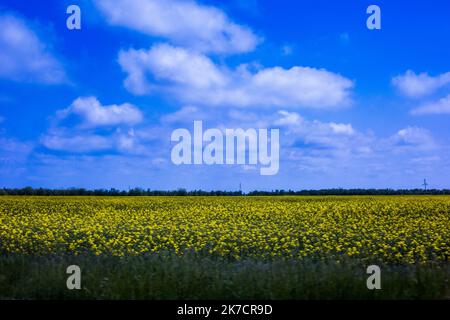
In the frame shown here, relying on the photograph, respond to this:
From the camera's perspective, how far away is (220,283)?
7.98m

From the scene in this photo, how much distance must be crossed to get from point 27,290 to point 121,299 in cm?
202

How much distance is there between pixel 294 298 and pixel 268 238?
9396mm

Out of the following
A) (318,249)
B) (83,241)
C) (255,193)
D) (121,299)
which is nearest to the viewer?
(121,299)

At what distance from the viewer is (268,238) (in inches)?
668

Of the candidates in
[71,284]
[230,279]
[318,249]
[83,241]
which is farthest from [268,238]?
[71,284]

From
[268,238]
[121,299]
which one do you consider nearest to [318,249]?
[268,238]

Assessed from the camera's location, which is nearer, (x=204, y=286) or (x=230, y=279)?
(x=204, y=286)

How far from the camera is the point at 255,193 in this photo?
70.4m

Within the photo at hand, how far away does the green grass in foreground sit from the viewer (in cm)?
770

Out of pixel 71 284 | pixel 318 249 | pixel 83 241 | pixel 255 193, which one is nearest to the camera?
pixel 71 284

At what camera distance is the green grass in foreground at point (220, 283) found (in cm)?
770

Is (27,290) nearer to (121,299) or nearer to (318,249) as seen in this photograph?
(121,299)
